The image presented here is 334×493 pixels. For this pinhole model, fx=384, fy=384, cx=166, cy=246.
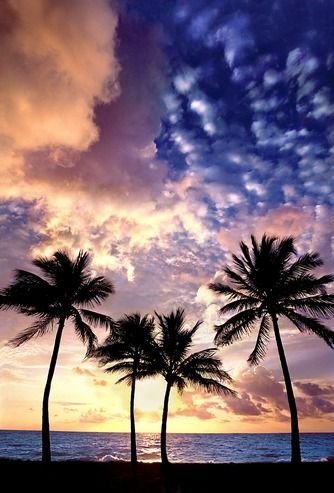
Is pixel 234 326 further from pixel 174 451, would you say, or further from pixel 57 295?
pixel 174 451

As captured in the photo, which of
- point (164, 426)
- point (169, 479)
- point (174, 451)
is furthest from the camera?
point (174, 451)

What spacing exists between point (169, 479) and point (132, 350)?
30.6 ft

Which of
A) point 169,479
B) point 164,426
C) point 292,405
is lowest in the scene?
point 169,479

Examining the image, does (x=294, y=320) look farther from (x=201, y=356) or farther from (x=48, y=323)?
(x=48, y=323)

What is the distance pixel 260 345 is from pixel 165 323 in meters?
8.51

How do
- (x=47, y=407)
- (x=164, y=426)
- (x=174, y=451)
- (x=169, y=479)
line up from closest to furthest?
1. (x=47, y=407)
2. (x=169, y=479)
3. (x=164, y=426)
4. (x=174, y=451)

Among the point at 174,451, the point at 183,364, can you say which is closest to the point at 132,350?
the point at 183,364

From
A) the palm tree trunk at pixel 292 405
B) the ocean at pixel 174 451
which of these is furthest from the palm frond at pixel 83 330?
the ocean at pixel 174 451

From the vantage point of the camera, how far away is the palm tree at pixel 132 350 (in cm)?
2600

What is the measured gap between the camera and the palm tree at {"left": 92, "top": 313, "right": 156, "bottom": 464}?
85.3 feet

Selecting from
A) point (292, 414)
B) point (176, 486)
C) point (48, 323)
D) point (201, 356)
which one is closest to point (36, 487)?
point (176, 486)

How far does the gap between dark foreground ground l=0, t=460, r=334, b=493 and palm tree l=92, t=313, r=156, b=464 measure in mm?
5848

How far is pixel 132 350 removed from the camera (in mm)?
26703

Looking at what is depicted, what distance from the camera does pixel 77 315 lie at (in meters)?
20.2
